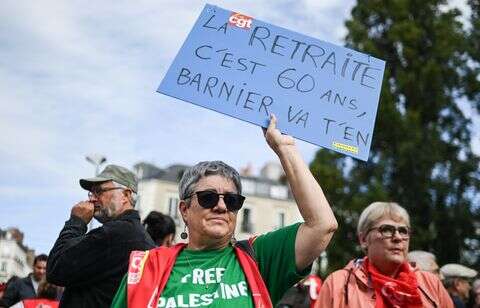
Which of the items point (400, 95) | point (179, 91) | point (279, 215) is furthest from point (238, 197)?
point (279, 215)

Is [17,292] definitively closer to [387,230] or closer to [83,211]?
[83,211]

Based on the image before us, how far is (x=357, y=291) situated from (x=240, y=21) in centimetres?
161

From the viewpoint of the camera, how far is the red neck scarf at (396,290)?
351 centimetres

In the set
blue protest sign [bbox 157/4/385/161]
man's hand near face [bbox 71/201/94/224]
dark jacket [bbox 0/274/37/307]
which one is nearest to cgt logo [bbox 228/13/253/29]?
blue protest sign [bbox 157/4/385/161]

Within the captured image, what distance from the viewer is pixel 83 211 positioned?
136 inches

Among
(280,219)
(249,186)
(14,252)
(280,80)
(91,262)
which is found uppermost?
(249,186)

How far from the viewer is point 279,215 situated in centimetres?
5981

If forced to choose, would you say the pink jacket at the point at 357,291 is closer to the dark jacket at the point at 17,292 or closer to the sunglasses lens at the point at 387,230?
the sunglasses lens at the point at 387,230

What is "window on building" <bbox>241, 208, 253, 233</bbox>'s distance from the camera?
56.5 meters

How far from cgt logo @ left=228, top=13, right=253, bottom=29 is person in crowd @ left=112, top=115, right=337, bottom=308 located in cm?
80

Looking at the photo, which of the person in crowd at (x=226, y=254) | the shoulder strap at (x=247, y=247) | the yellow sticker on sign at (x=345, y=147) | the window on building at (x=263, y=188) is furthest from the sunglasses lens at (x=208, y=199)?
the window on building at (x=263, y=188)

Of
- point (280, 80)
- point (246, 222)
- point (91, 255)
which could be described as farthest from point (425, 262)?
point (246, 222)

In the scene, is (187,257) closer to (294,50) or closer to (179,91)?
(179,91)

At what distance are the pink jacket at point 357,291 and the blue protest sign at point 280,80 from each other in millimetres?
1032
